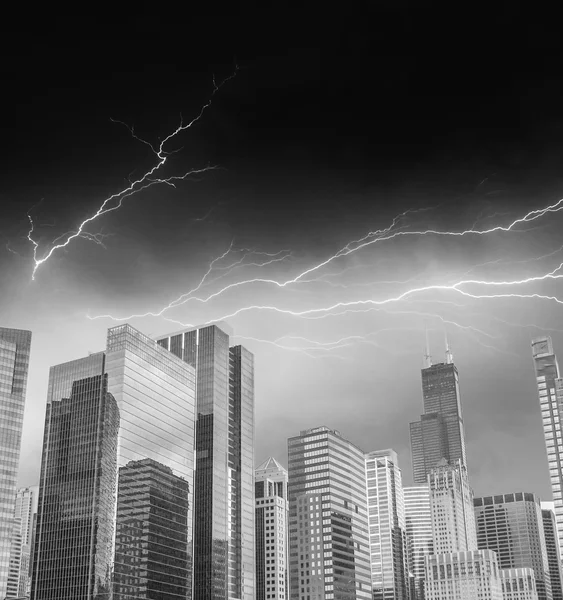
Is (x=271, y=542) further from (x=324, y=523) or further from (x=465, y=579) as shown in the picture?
(x=465, y=579)

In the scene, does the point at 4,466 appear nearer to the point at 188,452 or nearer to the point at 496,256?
the point at 188,452

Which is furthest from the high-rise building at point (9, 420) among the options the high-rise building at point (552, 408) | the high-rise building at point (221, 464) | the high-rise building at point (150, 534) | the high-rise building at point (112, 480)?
the high-rise building at point (552, 408)

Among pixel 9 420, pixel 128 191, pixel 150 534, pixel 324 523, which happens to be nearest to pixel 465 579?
pixel 324 523

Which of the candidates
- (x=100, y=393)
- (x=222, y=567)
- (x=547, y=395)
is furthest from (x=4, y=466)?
(x=547, y=395)

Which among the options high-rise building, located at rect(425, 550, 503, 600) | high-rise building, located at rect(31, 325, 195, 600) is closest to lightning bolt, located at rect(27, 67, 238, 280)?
high-rise building, located at rect(31, 325, 195, 600)

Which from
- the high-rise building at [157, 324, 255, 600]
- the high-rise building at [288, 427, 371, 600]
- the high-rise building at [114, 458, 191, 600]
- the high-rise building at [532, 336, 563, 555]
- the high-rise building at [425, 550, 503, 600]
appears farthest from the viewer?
the high-rise building at [425, 550, 503, 600]

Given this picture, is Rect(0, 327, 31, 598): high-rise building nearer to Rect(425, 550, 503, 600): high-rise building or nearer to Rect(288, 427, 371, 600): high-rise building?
Rect(288, 427, 371, 600): high-rise building
